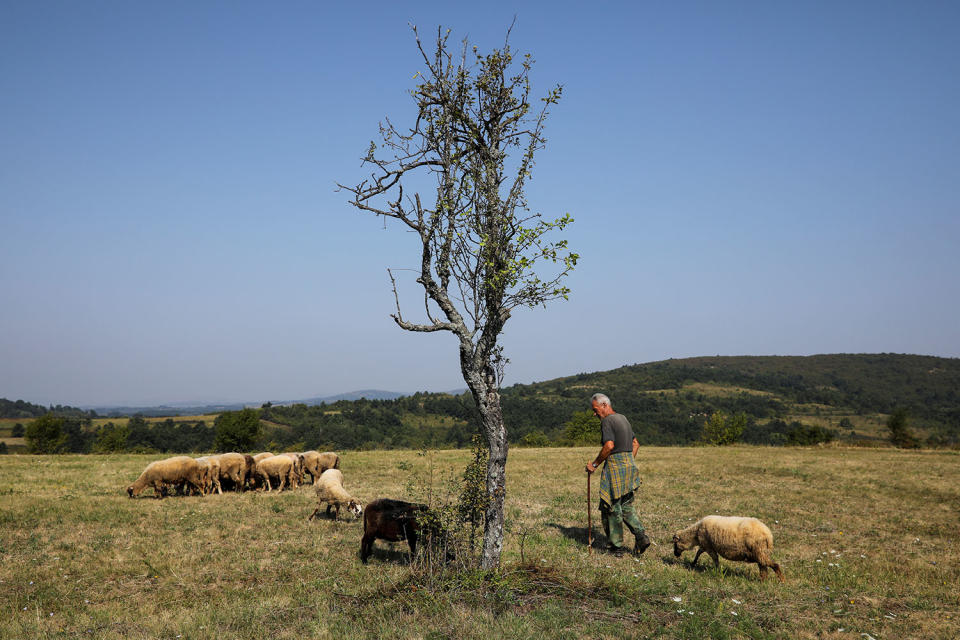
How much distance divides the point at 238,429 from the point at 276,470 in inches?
1009

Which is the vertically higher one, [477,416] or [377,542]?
[477,416]

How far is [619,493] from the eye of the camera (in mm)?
10344

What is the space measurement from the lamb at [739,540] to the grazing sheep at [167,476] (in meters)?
15.6

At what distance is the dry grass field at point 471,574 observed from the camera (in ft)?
21.4

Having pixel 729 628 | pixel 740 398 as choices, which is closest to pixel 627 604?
pixel 729 628

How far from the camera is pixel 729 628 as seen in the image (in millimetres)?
6324

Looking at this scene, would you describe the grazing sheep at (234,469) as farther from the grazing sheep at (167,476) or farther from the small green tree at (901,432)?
the small green tree at (901,432)

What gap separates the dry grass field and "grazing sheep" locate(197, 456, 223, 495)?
1044 millimetres

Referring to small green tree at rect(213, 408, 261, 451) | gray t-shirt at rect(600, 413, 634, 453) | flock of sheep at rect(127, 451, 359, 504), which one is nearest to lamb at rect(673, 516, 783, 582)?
gray t-shirt at rect(600, 413, 634, 453)

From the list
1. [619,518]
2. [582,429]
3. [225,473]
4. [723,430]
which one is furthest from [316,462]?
[723,430]

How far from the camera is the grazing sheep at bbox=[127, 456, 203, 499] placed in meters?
16.6

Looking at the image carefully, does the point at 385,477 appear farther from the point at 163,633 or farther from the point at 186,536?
the point at 163,633

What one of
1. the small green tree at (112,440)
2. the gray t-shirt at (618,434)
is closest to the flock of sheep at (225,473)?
the gray t-shirt at (618,434)

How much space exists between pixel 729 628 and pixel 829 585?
3.45m
